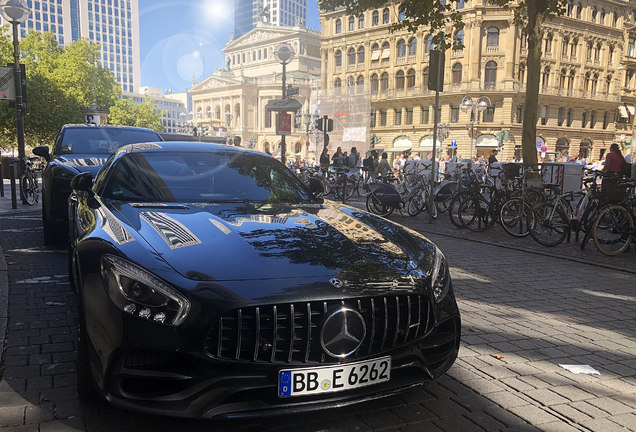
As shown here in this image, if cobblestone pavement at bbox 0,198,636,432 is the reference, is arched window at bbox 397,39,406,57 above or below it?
above

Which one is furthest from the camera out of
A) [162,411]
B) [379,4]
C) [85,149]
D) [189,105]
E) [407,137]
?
[189,105]

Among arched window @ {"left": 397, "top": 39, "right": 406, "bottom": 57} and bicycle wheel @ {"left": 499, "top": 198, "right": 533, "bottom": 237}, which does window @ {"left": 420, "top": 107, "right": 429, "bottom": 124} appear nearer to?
arched window @ {"left": 397, "top": 39, "right": 406, "bottom": 57}

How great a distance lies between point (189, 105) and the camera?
182250 millimetres

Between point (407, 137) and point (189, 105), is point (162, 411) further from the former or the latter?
point (189, 105)

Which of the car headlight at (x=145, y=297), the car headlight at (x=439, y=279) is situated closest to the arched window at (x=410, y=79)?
the car headlight at (x=439, y=279)

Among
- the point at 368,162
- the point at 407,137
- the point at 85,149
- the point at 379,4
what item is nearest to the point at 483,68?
the point at 407,137

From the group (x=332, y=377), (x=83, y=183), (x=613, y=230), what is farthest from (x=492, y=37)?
(x=332, y=377)

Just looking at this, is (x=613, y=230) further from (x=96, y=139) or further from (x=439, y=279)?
(x=96, y=139)

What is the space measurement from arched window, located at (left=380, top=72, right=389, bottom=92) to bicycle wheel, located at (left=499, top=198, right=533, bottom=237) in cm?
5545

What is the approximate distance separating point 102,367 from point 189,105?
625 feet

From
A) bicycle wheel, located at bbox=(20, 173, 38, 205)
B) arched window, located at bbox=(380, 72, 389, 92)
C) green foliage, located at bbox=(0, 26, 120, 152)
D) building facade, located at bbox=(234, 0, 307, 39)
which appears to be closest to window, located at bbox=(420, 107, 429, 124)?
arched window, located at bbox=(380, 72, 389, 92)

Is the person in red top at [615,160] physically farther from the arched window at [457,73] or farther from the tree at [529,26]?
the arched window at [457,73]

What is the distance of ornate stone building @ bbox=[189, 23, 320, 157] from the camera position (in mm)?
107438

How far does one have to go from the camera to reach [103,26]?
491ft
